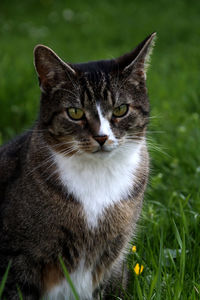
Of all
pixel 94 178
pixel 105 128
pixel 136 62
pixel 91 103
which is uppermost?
pixel 136 62

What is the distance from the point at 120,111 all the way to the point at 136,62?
32 centimetres

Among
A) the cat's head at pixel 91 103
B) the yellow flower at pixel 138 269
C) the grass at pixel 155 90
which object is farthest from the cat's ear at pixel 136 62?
the yellow flower at pixel 138 269

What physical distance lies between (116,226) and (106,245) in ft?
0.43

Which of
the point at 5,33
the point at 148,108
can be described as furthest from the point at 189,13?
the point at 148,108

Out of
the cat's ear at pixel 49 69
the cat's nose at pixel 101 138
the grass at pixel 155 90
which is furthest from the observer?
the grass at pixel 155 90

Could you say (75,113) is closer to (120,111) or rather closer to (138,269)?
(120,111)

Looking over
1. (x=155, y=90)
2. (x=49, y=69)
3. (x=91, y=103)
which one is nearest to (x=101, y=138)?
(x=91, y=103)

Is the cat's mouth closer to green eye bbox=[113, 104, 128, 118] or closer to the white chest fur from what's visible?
the white chest fur

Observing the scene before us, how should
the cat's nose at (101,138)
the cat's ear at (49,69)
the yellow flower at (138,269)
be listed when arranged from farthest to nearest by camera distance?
the yellow flower at (138,269)
the cat's ear at (49,69)
the cat's nose at (101,138)

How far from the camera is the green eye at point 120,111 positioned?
2.66 m

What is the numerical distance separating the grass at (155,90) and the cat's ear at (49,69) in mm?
652

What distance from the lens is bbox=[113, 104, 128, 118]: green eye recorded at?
2.66m

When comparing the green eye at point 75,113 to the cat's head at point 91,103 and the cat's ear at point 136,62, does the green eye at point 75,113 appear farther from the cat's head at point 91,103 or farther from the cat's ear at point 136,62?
the cat's ear at point 136,62

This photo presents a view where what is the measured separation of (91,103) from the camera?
2625 millimetres
